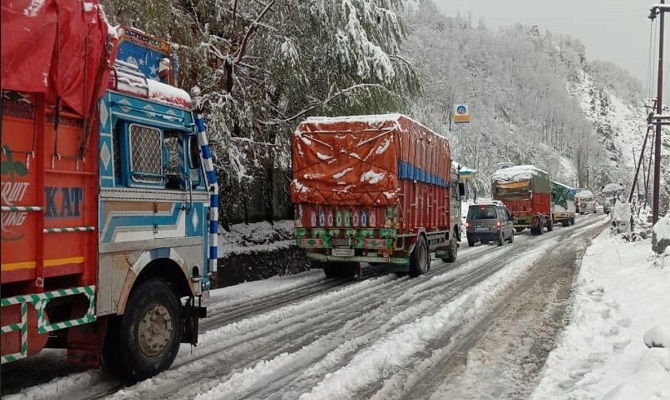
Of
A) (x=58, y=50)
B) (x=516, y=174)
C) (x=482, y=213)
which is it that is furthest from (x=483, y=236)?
(x=58, y=50)

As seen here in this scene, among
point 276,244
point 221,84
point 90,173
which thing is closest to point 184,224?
point 90,173

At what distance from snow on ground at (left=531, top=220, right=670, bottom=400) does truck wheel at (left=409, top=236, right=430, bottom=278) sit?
3.49 m

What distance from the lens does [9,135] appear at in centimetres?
399

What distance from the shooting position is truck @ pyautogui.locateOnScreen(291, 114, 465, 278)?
40.1ft

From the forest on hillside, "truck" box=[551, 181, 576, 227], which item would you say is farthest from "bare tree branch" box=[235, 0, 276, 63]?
"truck" box=[551, 181, 576, 227]

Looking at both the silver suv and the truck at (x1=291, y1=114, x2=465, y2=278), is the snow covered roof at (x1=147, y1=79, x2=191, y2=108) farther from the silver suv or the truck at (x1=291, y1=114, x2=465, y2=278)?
the silver suv

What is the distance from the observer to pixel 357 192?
490 inches

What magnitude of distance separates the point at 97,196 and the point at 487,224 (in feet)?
69.2

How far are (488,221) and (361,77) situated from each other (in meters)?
12.0

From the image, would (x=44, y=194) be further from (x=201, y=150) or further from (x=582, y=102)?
(x=582, y=102)

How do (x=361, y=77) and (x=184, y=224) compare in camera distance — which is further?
(x=361, y=77)

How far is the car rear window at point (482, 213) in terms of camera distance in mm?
24219

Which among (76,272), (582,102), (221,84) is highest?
(582,102)

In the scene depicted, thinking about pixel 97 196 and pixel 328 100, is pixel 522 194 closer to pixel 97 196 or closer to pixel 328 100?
pixel 328 100
